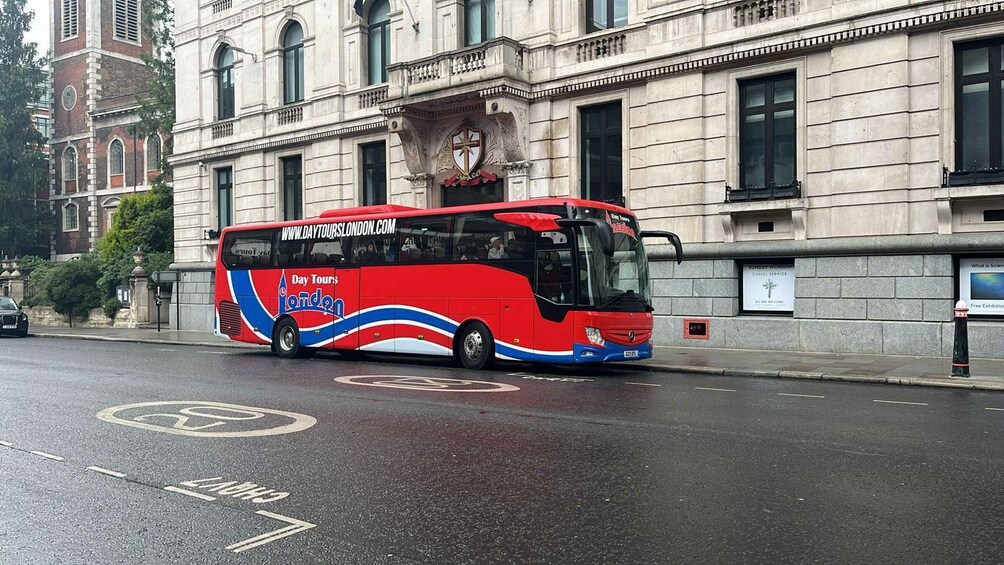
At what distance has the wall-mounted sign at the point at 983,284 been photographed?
54.8 ft

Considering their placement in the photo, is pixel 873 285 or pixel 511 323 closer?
pixel 511 323

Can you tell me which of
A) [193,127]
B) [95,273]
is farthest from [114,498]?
[95,273]

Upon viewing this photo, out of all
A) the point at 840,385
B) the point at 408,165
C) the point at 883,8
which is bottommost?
the point at 840,385

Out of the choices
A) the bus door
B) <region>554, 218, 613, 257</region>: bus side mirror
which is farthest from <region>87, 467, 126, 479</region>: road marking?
the bus door

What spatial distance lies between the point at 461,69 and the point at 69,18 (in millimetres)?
51191

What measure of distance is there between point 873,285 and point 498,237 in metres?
7.99

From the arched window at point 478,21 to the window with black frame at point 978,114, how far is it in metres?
12.7

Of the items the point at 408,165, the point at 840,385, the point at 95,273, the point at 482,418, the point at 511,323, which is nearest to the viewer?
the point at 482,418

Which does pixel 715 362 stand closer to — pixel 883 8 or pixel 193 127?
pixel 883 8

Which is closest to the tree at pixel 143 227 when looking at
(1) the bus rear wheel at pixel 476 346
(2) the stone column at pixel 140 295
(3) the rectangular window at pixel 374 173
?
(2) the stone column at pixel 140 295

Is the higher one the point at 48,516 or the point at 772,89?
the point at 772,89

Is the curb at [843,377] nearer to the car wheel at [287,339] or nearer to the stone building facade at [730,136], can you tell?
the stone building facade at [730,136]

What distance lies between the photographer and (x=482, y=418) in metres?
9.74

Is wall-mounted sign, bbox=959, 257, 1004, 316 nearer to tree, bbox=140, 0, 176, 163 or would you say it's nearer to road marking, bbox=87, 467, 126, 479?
road marking, bbox=87, 467, 126, 479
